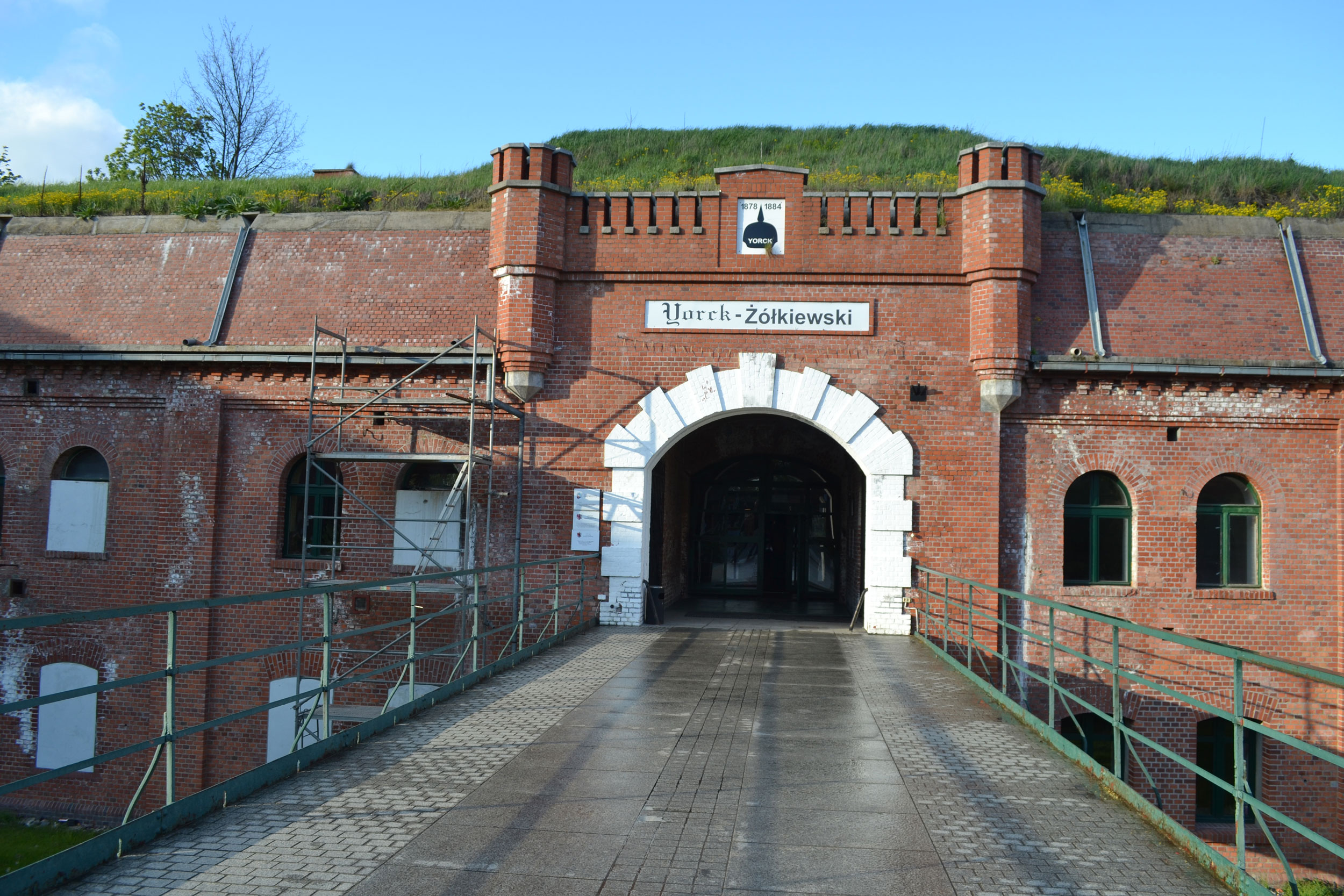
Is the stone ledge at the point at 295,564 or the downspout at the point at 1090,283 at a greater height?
the downspout at the point at 1090,283

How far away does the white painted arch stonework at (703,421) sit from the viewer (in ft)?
43.8

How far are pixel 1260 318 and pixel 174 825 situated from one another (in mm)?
14519

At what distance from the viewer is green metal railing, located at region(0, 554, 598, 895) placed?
4590mm

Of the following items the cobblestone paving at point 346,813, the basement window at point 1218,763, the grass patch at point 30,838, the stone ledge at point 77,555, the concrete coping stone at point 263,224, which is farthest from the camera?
the concrete coping stone at point 263,224

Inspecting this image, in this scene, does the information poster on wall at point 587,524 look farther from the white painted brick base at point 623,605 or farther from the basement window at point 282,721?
the basement window at point 282,721

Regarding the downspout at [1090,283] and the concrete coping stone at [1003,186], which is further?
the downspout at [1090,283]

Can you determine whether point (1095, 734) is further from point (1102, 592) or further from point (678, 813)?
point (678, 813)

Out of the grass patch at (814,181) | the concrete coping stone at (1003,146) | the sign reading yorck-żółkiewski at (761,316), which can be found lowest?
the sign reading yorck-żółkiewski at (761,316)

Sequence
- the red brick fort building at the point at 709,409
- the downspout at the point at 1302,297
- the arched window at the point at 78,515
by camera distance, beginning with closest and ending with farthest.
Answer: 1. the red brick fort building at the point at 709,409
2. the downspout at the point at 1302,297
3. the arched window at the point at 78,515

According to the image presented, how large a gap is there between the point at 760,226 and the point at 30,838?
13.0 m

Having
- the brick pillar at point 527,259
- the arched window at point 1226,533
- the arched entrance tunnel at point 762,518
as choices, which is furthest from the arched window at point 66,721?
the arched window at point 1226,533

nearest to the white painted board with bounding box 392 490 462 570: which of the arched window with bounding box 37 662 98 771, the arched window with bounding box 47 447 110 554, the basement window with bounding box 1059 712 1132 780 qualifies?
the arched window with bounding box 47 447 110 554

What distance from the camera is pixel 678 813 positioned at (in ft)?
18.0

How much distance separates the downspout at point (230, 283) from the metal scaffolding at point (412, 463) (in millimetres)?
1531
